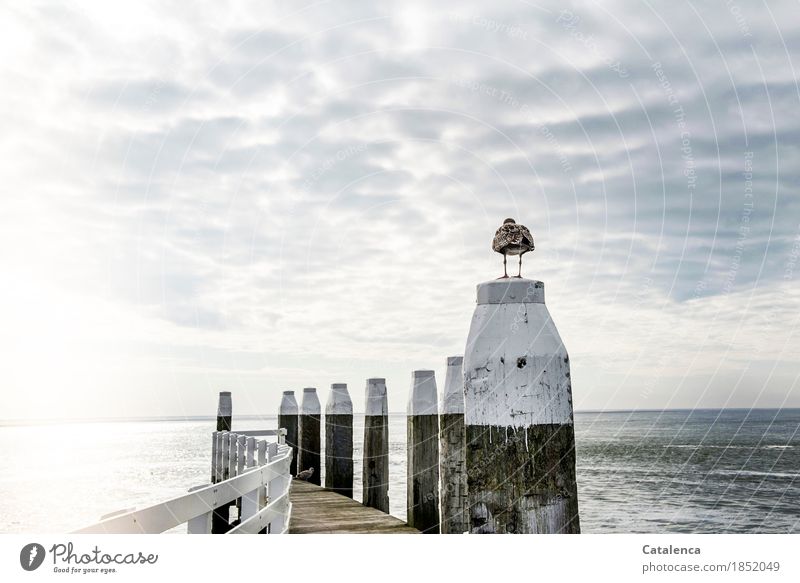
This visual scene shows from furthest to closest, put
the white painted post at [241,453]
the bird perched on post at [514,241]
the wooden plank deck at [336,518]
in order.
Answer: the white painted post at [241,453]
the wooden plank deck at [336,518]
the bird perched on post at [514,241]

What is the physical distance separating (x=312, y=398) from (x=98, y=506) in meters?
17.4

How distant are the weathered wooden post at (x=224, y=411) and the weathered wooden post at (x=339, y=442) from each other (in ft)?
22.0

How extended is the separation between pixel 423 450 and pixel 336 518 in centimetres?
144

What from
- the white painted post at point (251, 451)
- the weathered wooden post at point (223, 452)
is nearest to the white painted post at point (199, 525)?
the white painted post at point (251, 451)

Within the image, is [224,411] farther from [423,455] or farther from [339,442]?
[423,455]

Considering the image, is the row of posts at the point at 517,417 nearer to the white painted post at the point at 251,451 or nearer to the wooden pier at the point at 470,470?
the wooden pier at the point at 470,470

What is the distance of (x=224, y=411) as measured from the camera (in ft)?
62.9

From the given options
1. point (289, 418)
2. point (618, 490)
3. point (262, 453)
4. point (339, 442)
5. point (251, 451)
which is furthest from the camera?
point (618, 490)

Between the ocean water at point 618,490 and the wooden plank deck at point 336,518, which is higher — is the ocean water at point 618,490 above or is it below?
below

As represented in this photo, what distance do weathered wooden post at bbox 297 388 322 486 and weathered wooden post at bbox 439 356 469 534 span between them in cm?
677

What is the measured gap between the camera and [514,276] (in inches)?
156

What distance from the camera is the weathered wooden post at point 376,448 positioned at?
10.3m

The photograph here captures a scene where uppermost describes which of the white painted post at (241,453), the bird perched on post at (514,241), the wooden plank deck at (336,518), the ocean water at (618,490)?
the bird perched on post at (514,241)

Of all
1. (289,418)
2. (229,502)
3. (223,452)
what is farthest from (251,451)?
(289,418)
